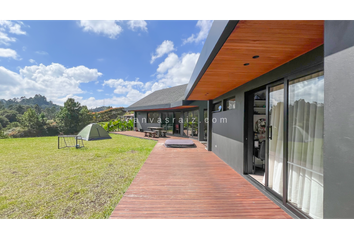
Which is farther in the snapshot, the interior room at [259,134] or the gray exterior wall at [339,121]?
the interior room at [259,134]

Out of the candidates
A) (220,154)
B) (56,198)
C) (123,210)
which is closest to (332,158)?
(123,210)

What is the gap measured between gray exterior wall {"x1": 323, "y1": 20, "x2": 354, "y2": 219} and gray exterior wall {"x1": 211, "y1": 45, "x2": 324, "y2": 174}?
0.95 meters

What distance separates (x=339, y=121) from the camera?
4.15ft

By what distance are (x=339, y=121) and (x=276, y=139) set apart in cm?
197

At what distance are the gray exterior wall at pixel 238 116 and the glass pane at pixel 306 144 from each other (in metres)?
0.22

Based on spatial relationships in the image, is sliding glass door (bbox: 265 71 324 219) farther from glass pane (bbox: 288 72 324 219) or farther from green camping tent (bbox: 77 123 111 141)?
green camping tent (bbox: 77 123 111 141)

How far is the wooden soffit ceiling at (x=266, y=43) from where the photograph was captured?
161 cm

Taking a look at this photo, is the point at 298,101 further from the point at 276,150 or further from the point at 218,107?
the point at 218,107

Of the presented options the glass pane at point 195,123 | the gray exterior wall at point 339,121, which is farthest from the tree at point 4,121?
the gray exterior wall at point 339,121

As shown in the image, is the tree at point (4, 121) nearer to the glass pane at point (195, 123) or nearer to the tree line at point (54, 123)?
the tree line at point (54, 123)

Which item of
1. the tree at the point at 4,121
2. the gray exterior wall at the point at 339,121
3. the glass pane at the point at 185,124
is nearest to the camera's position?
the gray exterior wall at the point at 339,121

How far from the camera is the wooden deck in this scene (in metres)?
2.66

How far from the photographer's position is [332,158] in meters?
1.32
